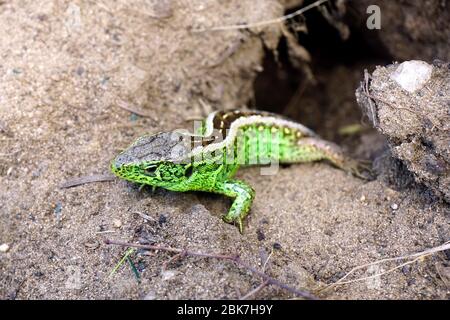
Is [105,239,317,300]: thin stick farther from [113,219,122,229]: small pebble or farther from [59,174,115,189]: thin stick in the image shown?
[59,174,115,189]: thin stick

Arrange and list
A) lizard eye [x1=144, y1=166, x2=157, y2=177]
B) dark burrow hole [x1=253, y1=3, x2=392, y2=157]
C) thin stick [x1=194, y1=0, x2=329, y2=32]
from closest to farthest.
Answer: lizard eye [x1=144, y1=166, x2=157, y2=177] < thin stick [x1=194, y1=0, x2=329, y2=32] < dark burrow hole [x1=253, y1=3, x2=392, y2=157]

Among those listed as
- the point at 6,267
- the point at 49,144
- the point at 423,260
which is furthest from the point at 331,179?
the point at 6,267

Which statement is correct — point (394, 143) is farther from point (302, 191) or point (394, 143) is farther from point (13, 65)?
point (13, 65)

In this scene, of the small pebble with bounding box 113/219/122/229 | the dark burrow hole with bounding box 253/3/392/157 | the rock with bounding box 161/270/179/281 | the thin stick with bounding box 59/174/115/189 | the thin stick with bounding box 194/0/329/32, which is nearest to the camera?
the rock with bounding box 161/270/179/281

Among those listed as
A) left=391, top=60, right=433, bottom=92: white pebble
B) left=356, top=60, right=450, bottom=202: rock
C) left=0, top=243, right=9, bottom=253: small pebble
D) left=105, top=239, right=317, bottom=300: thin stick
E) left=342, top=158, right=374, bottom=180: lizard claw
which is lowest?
left=0, top=243, right=9, bottom=253: small pebble

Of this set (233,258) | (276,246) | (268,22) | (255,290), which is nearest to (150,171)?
(233,258)

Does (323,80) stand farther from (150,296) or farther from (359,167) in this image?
(150,296)

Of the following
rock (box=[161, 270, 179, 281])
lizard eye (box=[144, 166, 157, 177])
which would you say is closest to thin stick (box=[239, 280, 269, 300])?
rock (box=[161, 270, 179, 281])

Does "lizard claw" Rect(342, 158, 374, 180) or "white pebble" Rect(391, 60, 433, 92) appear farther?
"lizard claw" Rect(342, 158, 374, 180)
